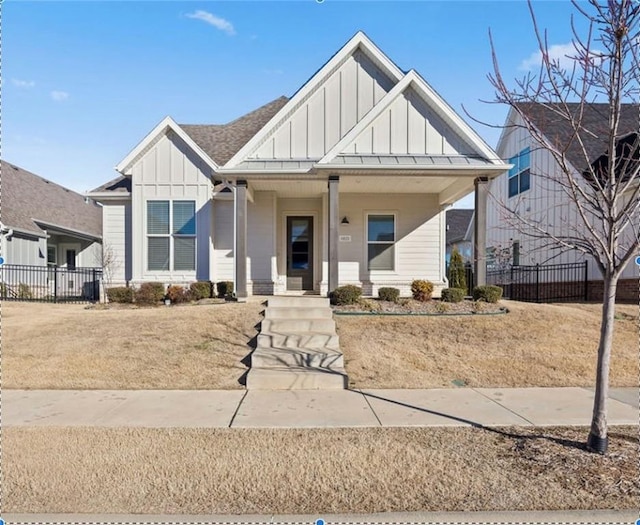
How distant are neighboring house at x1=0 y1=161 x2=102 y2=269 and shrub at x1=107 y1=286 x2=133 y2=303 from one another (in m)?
7.59

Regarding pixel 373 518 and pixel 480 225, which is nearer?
pixel 373 518

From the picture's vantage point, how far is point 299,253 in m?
13.8

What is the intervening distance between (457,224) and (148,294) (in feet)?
97.7

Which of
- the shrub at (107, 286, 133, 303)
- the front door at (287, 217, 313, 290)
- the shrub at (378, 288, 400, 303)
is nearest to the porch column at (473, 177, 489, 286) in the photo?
the shrub at (378, 288, 400, 303)

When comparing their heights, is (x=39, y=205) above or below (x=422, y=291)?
above

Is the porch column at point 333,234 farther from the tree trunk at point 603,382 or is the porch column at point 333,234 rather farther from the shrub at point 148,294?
the tree trunk at point 603,382

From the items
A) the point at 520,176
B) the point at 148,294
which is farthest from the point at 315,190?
the point at 520,176

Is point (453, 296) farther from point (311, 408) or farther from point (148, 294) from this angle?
point (148, 294)

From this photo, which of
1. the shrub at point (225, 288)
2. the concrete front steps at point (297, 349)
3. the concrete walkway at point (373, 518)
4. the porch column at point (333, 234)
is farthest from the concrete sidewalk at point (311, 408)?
the shrub at point (225, 288)

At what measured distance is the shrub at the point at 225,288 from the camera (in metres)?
12.0

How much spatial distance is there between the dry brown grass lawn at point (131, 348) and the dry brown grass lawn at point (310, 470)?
2.24 metres

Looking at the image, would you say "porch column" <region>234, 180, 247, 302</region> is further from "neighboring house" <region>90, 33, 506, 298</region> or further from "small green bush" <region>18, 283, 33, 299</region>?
"small green bush" <region>18, 283, 33, 299</region>

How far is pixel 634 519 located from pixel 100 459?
4608mm

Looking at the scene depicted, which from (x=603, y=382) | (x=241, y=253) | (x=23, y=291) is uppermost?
(x=241, y=253)
